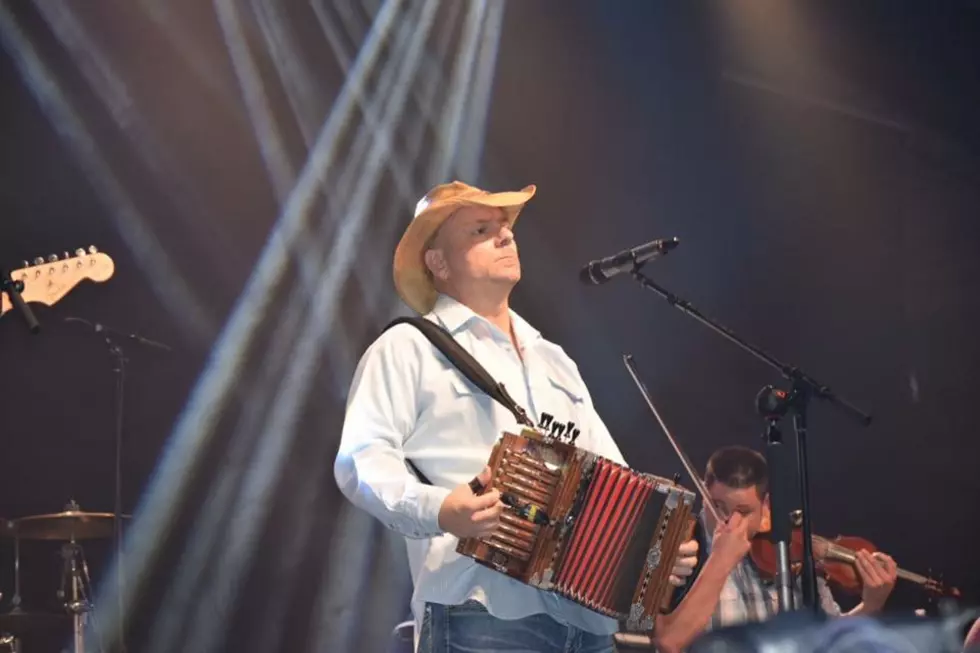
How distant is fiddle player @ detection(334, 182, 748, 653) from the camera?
241cm

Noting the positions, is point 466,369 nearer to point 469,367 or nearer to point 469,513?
point 469,367

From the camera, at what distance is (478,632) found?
7.95ft

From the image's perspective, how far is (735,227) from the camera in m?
6.07

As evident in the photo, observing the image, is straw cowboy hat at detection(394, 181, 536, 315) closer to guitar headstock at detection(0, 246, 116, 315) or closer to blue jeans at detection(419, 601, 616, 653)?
blue jeans at detection(419, 601, 616, 653)

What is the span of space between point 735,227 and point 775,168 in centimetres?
39

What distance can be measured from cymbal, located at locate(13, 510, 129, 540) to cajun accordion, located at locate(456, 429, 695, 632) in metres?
3.30

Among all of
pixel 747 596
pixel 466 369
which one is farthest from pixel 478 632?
pixel 747 596

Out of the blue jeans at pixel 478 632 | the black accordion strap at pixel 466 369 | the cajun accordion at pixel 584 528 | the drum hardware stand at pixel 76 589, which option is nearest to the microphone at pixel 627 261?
the black accordion strap at pixel 466 369

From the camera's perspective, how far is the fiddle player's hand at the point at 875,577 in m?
4.32

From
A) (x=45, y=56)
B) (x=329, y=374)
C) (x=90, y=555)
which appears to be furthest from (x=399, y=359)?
(x=45, y=56)

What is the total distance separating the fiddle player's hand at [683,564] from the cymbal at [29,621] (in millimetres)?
3474

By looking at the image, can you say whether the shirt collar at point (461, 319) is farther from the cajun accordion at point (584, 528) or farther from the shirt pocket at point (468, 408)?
the cajun accordion at point (584, 528)

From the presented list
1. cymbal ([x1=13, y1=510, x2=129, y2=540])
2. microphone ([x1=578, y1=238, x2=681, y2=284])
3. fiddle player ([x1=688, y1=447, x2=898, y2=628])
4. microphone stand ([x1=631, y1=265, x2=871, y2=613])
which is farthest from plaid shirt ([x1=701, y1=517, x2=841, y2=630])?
cymbal ([x1=13, y1=510, x2=129, y2=540])

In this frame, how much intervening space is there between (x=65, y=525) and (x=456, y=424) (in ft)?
10.4
